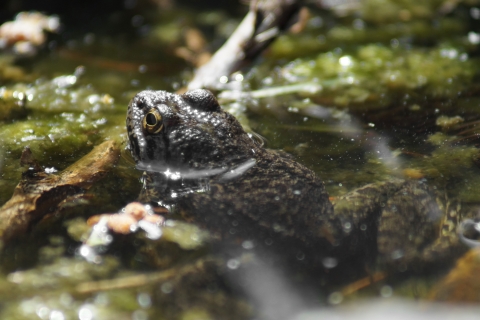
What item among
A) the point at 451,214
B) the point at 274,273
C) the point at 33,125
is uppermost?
the point at 451,214

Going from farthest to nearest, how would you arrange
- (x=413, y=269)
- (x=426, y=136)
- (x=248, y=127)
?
1. (x=248, y=127)
2. (x=426, y=136)
3. (x=413, y=269)

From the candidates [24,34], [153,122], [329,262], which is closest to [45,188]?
[153,122]

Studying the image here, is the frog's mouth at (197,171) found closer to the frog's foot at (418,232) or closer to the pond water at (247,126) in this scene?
the pond water at (247,126)

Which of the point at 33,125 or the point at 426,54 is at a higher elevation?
the point at 426,54

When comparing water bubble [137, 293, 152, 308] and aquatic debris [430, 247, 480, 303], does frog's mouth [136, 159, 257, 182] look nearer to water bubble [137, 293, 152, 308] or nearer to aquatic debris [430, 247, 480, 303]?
water bubble [137, 293, 152, 308]

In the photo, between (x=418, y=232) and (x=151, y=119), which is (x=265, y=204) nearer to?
(x=418, y=232)

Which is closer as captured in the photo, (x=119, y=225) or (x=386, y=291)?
(x=386, y=291)

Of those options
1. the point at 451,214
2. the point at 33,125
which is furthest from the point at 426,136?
the point at 33,125

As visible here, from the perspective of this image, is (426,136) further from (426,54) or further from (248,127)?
(426,54)
